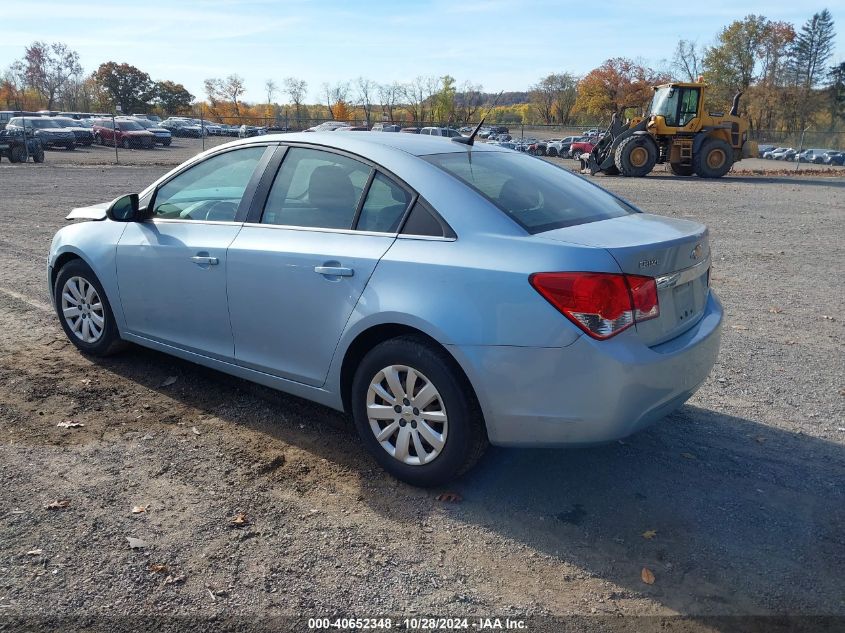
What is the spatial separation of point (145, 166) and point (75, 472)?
28332 mm

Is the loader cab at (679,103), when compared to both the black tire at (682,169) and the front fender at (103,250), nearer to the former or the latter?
the black tire at (682,169)

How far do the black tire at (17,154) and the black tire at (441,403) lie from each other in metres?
30.7

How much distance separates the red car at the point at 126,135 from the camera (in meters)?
42.1

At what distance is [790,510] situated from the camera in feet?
Answer: 11.5

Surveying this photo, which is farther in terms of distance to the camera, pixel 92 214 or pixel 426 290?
pixel 92 214

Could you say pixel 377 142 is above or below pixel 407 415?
above

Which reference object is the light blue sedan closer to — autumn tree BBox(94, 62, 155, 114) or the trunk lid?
the trunk lid

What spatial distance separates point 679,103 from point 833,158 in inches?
1040

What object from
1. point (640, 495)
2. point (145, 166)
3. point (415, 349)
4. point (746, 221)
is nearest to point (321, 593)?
point (415, 349)

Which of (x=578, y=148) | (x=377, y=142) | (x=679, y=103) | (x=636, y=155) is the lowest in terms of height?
(x=578, y=148)

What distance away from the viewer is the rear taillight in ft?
10.3

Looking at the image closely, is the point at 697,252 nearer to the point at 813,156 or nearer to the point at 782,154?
the point at 813,156

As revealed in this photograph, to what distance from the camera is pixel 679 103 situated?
2670cm

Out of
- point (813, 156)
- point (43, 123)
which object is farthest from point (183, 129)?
point (813, 156)
